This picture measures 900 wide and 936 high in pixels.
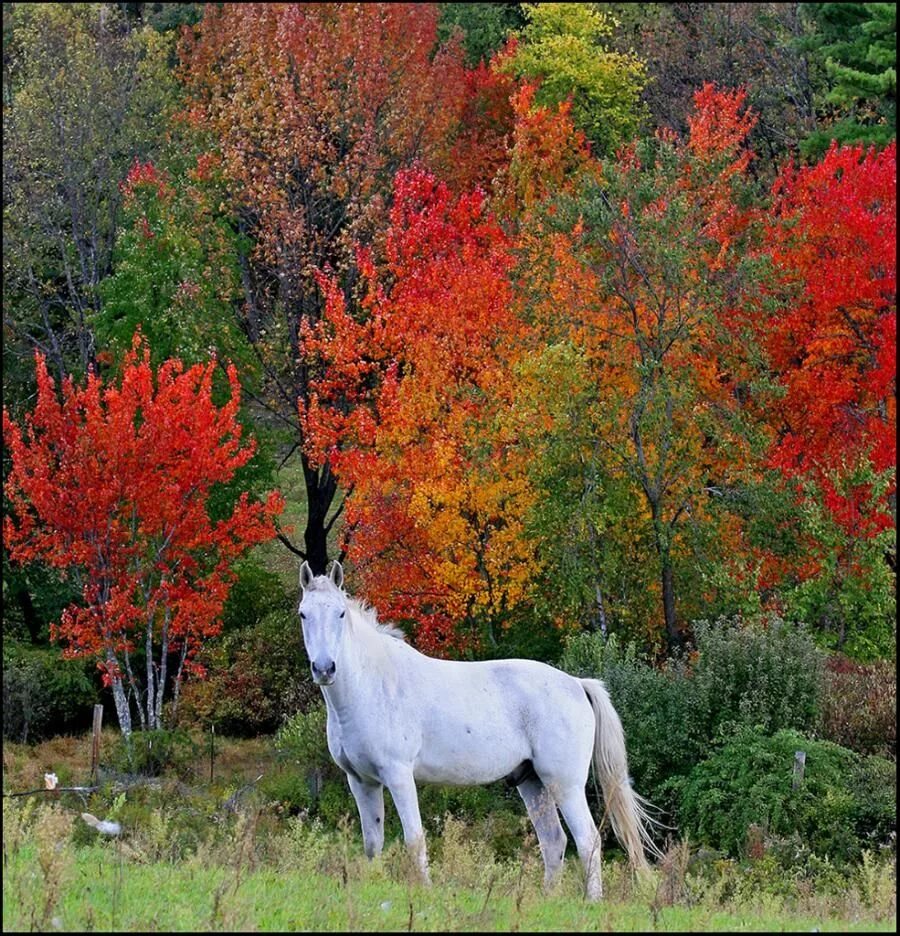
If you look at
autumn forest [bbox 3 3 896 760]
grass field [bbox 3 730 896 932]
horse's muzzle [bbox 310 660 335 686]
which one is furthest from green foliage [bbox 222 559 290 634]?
horse's muzzle [bbox 310 660 335 686]

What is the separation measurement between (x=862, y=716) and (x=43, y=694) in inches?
660

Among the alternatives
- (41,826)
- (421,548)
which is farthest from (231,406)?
(41,826)

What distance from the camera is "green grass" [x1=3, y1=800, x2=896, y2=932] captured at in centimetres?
804

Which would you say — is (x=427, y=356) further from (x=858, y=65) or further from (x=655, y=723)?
(x=858, y=65)

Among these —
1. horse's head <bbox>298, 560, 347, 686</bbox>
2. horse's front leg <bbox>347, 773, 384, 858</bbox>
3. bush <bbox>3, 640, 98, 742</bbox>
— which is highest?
horse's head <bbox>298, 560, 347, 686</bbox>

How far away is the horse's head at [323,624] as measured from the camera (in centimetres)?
1143

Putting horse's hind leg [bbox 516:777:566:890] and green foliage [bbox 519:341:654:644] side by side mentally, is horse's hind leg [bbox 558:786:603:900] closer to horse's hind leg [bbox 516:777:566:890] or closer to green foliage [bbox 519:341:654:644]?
horse's hind leg [bbox 516:777:566:890]

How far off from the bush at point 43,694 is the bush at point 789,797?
15.0 meters

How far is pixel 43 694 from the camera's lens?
3031 centimetres

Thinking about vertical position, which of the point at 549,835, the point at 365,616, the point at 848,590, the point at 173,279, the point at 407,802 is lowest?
the point at 848,590

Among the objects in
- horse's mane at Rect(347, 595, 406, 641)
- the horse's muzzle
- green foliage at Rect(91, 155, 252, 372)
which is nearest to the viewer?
the horse's muzzle

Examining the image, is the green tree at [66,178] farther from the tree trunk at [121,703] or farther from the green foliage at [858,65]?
the green foliage at [858,65]

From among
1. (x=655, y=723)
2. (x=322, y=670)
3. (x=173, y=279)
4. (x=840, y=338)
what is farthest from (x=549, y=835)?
(x=173, y=279)

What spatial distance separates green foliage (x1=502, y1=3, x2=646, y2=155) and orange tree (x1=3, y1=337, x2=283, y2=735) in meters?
15.2
